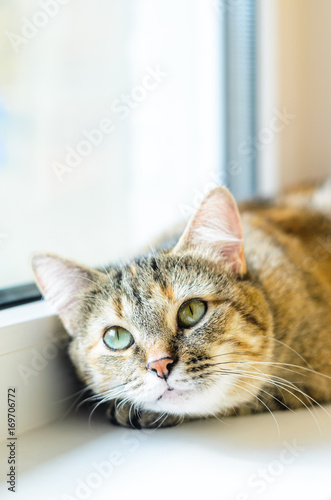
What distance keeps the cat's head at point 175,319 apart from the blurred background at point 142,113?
0.77 feet

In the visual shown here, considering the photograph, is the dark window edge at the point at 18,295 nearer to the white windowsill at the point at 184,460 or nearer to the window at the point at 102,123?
the window at the point at 102,123

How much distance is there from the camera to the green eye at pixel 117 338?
99cm

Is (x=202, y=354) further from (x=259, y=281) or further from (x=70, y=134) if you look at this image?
(x=70, y=134)

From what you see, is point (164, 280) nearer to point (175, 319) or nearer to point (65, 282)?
point (175, 319)

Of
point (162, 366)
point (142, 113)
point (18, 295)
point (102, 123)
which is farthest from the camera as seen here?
point (142, 113)

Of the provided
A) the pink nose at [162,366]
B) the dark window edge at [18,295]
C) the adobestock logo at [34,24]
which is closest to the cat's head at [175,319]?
the pink nose at [162,366]

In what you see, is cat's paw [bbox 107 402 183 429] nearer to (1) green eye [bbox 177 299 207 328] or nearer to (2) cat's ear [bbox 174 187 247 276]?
(1) green eye [bbox 177 299 207 328]

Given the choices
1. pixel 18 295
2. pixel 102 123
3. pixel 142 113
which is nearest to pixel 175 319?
pixel 18 295

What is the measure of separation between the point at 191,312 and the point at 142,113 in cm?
97

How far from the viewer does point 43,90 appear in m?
1.41

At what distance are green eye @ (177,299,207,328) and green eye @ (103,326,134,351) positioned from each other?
0.11m

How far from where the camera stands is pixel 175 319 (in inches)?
37.8

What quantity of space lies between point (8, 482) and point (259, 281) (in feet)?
2.18

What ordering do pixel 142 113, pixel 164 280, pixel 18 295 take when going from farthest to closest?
pixel 142 113
pixel 18 295
pixel 164 280
